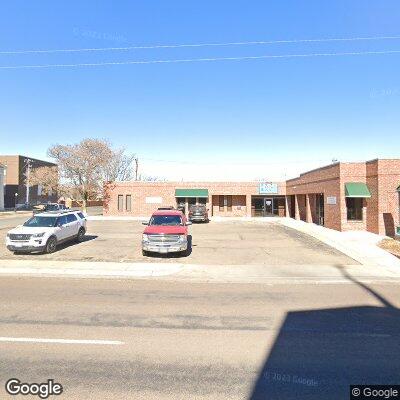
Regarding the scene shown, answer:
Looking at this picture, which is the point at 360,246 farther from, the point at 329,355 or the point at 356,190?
the point at 329,355

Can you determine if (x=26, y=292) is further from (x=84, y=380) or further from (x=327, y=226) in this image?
(x=327, y=226)

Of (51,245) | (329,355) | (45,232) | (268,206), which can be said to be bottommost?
(329,355)

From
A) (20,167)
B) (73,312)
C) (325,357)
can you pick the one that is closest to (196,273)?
(73,312)

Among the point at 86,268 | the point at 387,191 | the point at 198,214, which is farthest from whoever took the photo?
the point at 198,214

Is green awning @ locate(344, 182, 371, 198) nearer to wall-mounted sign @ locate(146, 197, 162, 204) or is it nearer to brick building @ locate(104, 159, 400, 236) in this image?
brick building @ locate(104, 159, 400, 236)

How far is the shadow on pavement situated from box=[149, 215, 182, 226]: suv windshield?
886cm

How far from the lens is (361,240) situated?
19.5 m

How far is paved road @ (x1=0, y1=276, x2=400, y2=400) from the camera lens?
14.9 feet

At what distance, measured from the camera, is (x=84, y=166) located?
1773 inches

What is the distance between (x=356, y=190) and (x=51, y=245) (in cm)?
1885

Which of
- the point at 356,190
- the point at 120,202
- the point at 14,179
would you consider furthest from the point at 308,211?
the point at 14,179

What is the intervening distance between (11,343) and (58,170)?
44.7 metres

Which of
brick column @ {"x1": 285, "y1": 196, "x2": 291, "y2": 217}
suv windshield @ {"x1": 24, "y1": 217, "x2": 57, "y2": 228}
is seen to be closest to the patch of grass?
suv windshield @ {"x1": 24, "y1": 217, "x2": 57, "y2": 228}

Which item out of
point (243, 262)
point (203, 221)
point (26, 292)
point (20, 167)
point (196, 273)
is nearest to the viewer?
point (26, 292)
